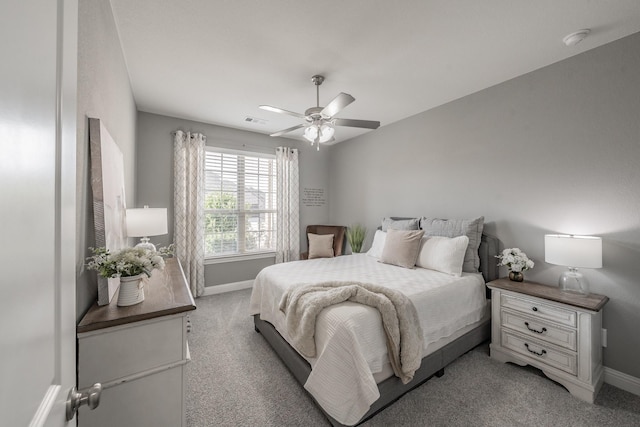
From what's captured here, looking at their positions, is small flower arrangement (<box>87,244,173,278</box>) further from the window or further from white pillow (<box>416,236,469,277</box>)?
the window

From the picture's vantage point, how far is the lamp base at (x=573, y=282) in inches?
85.1

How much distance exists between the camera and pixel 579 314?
76.0 inches

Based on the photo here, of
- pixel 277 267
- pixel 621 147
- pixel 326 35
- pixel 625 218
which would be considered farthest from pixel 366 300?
pixel 621 147

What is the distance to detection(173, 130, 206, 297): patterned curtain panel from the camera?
3723 millimetres

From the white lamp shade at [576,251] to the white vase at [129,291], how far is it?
9.73ft

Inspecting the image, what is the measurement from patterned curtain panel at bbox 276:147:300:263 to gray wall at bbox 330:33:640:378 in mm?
2081

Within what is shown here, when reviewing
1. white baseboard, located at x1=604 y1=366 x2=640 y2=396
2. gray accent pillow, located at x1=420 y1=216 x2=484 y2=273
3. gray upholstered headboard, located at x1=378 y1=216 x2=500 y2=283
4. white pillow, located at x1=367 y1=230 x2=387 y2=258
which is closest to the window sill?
white pillow, located at x1=367 y1=230 x2=387 y2=258

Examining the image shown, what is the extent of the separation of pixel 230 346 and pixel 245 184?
2.66m

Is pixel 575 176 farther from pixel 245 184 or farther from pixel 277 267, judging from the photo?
pixel 245 184

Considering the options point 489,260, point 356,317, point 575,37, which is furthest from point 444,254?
point 575,37

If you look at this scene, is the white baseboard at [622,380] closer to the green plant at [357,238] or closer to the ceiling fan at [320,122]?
the ceiling fan at [320,122]

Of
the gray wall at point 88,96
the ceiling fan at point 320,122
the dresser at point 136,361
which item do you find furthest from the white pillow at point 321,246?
the gray wall at point 88,96

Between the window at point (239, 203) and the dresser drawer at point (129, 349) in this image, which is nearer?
the dresser drawer at point (129, 349)

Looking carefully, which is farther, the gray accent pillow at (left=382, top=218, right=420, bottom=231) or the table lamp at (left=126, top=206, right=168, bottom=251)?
the gray accent pillow at (left=382, top=218, right=420, bottom=231)
